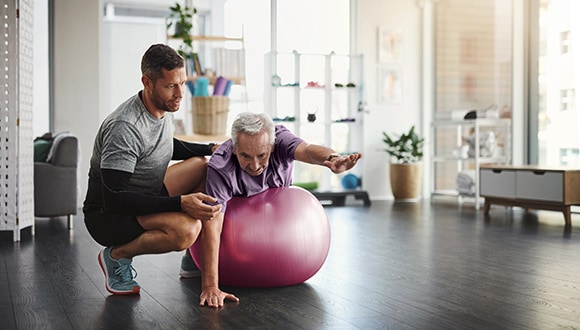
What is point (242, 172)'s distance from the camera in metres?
2.86

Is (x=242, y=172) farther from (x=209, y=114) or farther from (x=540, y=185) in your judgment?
(x=540, y=185)

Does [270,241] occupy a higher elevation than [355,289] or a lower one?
higher

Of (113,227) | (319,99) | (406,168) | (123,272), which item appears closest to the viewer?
(113,227)

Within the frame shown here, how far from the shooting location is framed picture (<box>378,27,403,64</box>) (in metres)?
8.25

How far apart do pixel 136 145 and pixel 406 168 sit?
5.63m

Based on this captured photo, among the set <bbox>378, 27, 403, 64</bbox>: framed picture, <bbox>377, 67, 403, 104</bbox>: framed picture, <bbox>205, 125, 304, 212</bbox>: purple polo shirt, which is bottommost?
<bbox>205, 125, 304, 212</bbox>: purple polo shirt

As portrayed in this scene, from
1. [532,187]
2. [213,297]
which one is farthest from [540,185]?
[213,297]

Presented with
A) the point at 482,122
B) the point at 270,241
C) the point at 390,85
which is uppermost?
the point at 390,85

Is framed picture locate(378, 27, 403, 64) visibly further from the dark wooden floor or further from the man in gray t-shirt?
the man in gray t-shirt

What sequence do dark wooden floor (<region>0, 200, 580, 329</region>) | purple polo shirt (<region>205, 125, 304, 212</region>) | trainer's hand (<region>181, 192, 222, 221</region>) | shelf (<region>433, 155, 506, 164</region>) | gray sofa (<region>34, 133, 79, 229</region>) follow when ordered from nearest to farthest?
dark wooden floor (<region>0, 200, 580, 329</region>)
trainer's hand (<region>181, 192, 222, 221</region>)
purple polo shirt (<region>205, 125, 304, 212</region>)
gray sofa (<region>34, 133, 79, 229</region>)
shelf (<region>433, 155, 506, 164</region>)

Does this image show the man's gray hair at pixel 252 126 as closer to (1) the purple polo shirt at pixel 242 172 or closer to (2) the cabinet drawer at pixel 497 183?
(1) the purple polo shirt at pixel 242 172

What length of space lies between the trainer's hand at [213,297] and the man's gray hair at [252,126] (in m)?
0.59

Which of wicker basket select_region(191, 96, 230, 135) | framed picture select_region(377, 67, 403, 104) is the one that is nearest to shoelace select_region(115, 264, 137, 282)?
wicker basket select_region(191, 96, 230, 135)

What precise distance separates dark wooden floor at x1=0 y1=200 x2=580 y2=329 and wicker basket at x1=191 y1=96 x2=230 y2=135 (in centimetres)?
155
